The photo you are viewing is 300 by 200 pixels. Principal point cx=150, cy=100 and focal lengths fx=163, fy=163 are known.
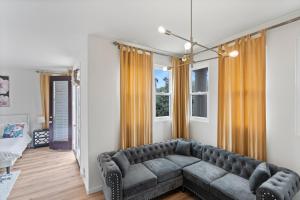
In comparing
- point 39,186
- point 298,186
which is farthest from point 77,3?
point 298,186

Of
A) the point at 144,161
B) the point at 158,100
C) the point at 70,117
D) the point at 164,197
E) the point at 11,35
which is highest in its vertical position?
the point at 11,35

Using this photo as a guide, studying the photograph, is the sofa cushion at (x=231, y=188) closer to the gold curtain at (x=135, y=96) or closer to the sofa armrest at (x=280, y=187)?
the sofa armrest at (x=280, y=187)

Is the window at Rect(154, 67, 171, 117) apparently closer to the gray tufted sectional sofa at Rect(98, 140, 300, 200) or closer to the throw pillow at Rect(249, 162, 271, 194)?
the gray tufted sectional sofa at Rect(98, 140, 300, 200)

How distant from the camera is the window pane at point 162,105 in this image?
13.6 ft

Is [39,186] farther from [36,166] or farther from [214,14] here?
[214,14]

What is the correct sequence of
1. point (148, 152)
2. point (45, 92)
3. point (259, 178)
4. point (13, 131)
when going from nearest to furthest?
1. point (259, 178)
2. point (148, 152)
3. point (13, 131)
4. point (45, 92)

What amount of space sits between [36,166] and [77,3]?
409 centimetres

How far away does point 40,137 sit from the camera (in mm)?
5766

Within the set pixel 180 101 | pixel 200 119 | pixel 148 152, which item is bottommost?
pixel 148 152

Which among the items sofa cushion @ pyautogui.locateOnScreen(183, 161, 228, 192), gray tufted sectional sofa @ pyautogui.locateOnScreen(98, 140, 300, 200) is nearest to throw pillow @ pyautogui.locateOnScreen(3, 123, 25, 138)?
gray tufted sectional sofa @ pyautogui.locateOnScreen(98, 140, 300, 200)

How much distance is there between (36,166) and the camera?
4129 mm

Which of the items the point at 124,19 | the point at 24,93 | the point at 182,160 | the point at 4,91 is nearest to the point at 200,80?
the point at 182,160

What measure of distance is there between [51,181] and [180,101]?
338cm

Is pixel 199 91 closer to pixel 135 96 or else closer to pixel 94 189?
pixel 135 96
